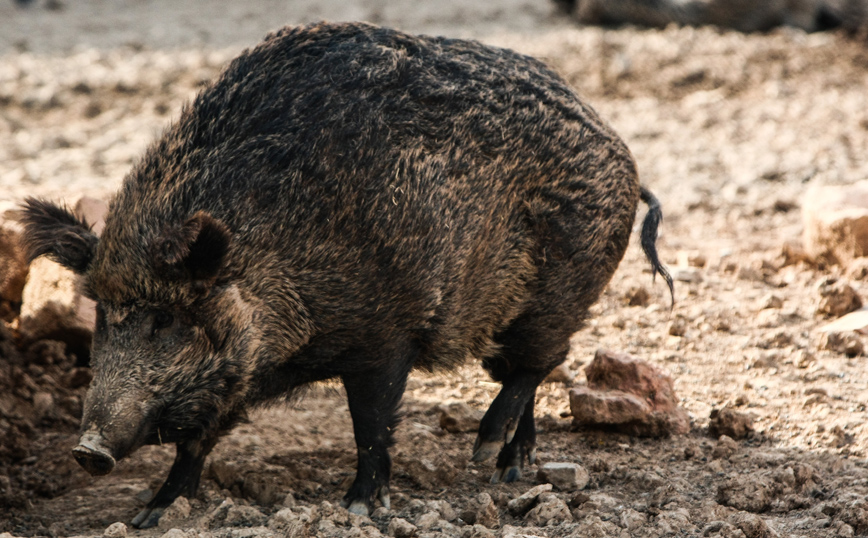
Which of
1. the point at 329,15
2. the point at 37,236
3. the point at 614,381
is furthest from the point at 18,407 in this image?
the point at 329,15

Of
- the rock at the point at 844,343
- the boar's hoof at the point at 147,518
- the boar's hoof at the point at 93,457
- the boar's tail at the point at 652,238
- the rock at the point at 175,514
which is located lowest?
the boar's hoof at the point at 147,518

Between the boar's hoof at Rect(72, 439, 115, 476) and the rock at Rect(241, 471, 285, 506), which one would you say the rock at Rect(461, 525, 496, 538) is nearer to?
the rock at Rect(241, 471, 285, 506)

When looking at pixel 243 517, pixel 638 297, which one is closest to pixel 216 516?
pixel 243 517

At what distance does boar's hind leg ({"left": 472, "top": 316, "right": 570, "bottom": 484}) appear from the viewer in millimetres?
4406

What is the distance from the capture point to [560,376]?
525 cm

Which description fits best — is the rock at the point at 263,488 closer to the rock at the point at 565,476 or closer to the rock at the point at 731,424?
the rock at the point at 565,476

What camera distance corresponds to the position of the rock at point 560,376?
206 inches

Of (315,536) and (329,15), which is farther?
(329,15)

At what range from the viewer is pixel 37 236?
377 centimetres

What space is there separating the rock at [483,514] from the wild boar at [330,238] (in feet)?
1.33

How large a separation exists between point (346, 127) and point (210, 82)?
65cm

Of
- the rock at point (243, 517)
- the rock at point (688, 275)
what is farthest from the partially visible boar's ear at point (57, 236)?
the rock at point (688, 275)

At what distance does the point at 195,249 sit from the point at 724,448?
233 cm

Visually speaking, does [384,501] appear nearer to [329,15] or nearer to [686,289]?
[686,289]
